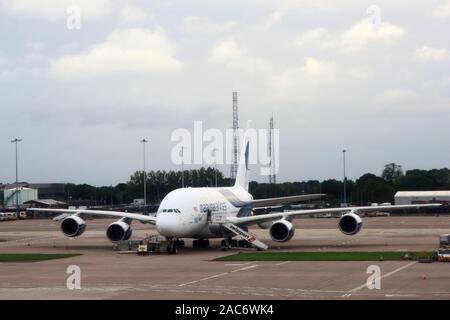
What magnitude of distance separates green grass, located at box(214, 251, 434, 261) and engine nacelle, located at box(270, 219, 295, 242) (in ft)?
14.7

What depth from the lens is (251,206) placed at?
65.6 m

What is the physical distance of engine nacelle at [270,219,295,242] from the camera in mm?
54969

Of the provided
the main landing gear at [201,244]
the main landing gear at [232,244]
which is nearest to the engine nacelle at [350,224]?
the main landing gear at [232,244]

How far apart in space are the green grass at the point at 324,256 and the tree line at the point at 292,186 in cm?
7881

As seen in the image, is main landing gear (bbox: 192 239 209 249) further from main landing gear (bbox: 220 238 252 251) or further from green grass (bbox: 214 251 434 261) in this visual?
green grass (bbox: 214 251 434 261)

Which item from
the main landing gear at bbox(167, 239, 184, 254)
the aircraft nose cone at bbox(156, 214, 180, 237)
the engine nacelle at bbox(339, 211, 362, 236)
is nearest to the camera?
the aircraft nose cone at bbox(156, 214, 180, 237)

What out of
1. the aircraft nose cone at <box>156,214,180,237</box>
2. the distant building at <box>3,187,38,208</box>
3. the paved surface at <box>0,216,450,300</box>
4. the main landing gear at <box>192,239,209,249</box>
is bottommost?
the paved surface at <box>0,216,450,300</box>

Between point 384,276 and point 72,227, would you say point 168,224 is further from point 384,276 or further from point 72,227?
point 384,276

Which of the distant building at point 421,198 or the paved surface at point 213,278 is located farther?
the distant building at point 421,198

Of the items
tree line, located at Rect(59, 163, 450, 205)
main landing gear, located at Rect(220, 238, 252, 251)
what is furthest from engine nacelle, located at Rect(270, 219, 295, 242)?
tree line, located at Rect(59, 163, 450, 205)

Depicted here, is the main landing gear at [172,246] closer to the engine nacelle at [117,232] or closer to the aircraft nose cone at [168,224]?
the aircraft nose cone at [168,224]

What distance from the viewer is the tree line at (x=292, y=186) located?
143 metres
